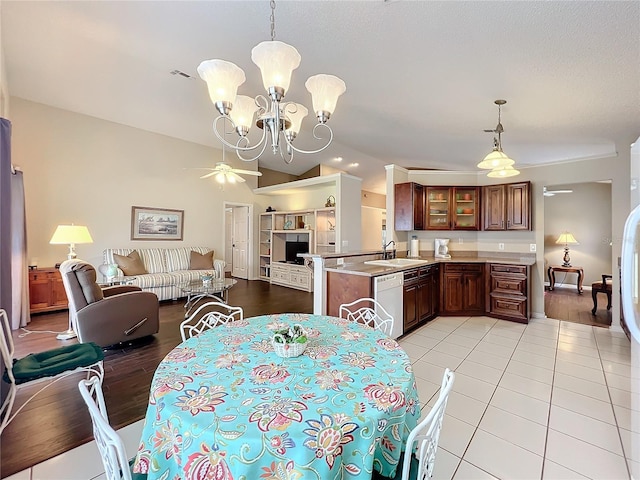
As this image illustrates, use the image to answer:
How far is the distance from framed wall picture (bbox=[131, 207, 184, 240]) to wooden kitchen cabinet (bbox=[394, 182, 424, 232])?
188 inches

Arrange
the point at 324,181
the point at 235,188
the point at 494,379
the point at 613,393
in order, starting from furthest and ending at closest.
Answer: the point at 235,188, the point at 324,181, the point at 494,379, the point at 613,393

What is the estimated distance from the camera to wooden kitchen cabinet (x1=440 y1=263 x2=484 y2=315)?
4.51 metres

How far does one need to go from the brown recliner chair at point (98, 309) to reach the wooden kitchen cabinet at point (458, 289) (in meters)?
4.21

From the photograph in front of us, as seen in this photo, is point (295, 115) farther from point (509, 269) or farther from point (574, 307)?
point (574, 307)

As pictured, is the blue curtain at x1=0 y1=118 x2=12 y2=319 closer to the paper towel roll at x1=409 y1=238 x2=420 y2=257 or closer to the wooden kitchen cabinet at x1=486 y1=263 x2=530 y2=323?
the paper towel roll at x1=409 y1=238 x2=420 y2=257

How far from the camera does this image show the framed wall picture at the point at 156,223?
5.84m

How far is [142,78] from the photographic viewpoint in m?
3.96

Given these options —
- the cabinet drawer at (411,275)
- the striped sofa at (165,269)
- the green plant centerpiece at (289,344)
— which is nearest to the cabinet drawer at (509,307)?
the cabinet drawer at (411,275)

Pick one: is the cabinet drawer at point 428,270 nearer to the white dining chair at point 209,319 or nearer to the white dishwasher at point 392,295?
the white dishwasher at point 392,295

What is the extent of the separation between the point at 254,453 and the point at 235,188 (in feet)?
24.0

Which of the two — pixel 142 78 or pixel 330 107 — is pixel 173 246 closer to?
pixel 142 78

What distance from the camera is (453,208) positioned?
4934 millimetres

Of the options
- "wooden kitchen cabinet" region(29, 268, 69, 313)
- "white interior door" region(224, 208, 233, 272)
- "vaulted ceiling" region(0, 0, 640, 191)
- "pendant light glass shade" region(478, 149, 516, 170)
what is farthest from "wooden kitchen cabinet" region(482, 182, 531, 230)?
"wooden kitchen cabinet" region(29, 268, 69, 313)

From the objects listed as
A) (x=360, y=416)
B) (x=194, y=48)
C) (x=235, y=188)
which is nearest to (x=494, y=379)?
(x=360, y=416)
